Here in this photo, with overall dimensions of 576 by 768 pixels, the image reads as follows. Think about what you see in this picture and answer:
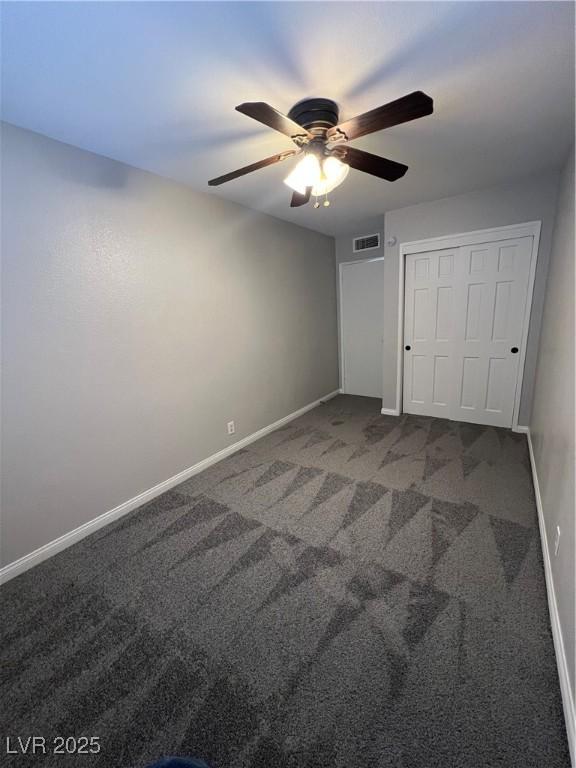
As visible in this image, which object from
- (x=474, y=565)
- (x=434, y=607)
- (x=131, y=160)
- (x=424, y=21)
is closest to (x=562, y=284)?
(x=424, y=21)

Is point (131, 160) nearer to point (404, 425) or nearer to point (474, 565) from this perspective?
point (474, 565)

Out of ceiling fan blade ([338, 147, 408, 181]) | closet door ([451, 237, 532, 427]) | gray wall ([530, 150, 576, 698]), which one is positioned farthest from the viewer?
closet door ([451, 237, 532, 427])

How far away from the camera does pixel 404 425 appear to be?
145 inches

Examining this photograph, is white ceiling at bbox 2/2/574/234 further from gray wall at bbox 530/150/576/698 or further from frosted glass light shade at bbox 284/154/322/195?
gray wall at bbox 530/150/576/698

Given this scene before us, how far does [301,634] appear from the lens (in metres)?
1.43

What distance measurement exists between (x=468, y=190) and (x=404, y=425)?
2486 mm

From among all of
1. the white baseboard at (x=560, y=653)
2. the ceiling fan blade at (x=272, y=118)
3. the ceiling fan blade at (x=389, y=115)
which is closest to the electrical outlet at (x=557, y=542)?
the white baseboard at (x=560, y=653)

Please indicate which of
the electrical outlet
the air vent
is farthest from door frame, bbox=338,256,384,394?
the electrical outlet

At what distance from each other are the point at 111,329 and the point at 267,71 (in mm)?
1701

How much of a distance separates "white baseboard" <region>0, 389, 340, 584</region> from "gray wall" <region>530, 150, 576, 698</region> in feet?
8.29

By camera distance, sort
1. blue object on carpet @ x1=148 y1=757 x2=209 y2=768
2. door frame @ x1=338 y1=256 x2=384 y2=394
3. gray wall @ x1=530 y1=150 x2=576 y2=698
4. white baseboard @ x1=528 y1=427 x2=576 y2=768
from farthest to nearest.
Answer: door frame @ x1=338 y1=256 x2=384 y2=394 < gray wall @ x1=530 y1=150 x2=576 y2=698 < white baseboard @ x1=528 y1=427 x2=576 y2=768 < blue object on carpet @ x1=148 y1=757 x2=209 y2=768

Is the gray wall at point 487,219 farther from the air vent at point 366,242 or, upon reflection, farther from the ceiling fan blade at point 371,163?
the ceiling fan blade at point 371,163

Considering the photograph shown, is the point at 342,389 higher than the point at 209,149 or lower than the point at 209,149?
lower

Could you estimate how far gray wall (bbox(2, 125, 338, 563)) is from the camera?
177 centimetres
